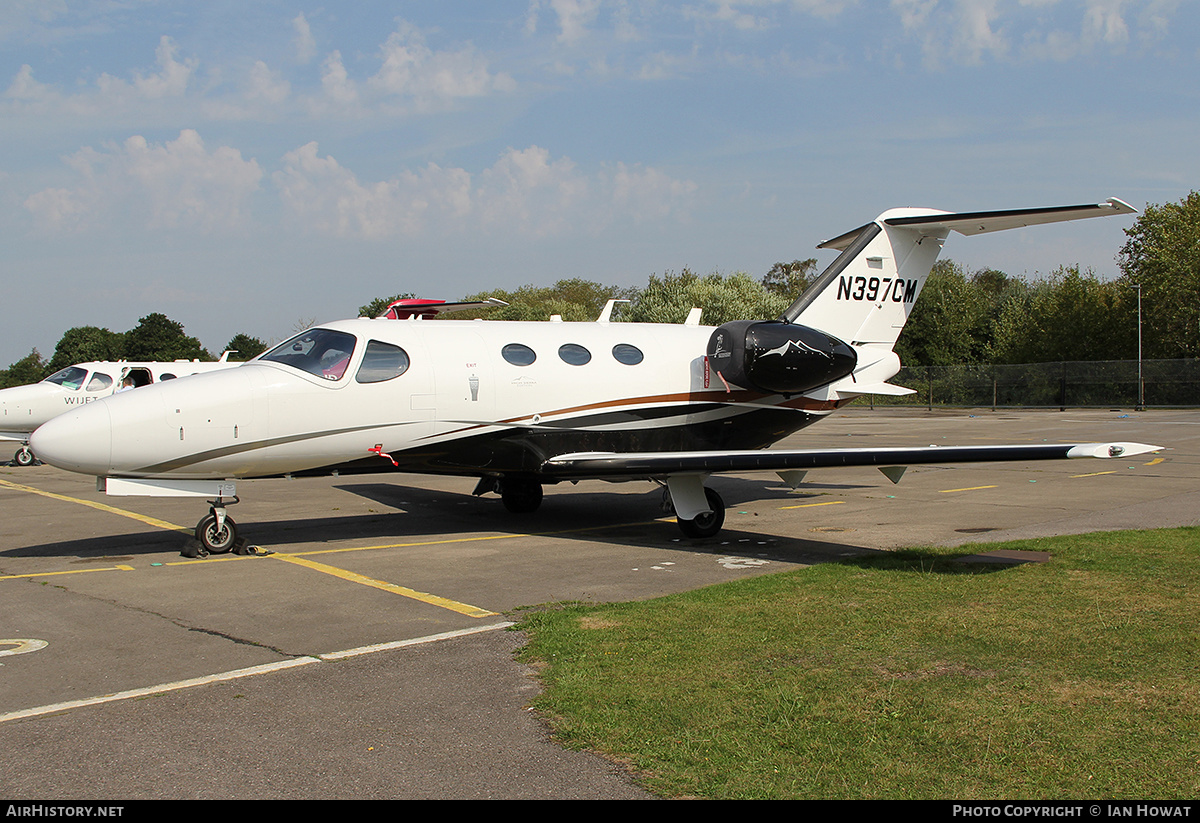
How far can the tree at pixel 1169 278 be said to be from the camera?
52688 mm

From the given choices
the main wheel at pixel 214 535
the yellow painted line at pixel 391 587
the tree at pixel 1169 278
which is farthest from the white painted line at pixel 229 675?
the tree at pixel 1169 278

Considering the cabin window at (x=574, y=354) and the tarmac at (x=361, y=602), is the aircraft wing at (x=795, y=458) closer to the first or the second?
the tarmac at (x=361, y=602)

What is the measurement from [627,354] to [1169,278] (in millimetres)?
52556

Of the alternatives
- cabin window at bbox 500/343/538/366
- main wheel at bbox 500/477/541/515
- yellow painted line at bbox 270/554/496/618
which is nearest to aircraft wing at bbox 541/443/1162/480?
cabin window at bbox 500/343/538/366

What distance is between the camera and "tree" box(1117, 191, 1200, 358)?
173ft

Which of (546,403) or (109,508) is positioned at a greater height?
(546,403)

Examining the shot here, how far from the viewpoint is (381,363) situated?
1112 centimetres

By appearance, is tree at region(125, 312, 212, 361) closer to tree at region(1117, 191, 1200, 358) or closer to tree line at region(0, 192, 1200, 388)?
tree line at region(0, 192, 1200, 388)

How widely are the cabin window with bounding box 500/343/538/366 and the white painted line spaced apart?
207 inches

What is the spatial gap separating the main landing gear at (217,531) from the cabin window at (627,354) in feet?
17.5

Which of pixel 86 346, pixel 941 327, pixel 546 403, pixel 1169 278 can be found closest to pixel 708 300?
pixel 941 327

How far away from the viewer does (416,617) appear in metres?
7.63

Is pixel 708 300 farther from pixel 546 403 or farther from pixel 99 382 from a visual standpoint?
pixel 546 403
